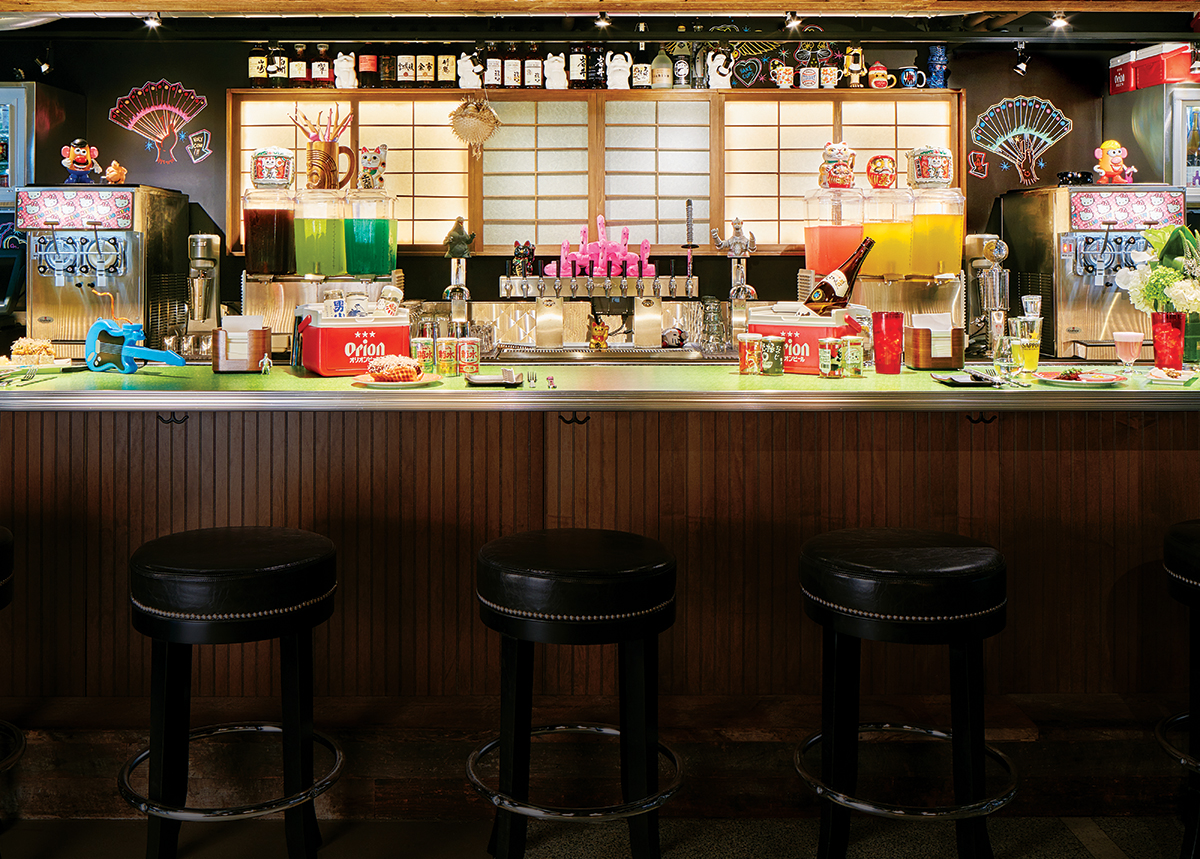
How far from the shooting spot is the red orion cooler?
9.21 feet

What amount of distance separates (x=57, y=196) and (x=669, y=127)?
3.35 meters

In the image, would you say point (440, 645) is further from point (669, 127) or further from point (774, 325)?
point (669, 127)

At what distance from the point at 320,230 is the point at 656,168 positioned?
3.23 metres

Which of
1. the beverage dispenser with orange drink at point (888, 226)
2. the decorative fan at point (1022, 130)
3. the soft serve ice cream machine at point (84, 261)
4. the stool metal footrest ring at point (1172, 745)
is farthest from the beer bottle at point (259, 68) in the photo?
the stool metal footrest ring at point (1172, 745)

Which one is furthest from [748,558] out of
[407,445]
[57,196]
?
[57,196]

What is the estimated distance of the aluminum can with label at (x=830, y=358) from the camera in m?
Result: 2.76

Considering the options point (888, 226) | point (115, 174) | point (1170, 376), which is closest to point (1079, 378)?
point (1170, 376)

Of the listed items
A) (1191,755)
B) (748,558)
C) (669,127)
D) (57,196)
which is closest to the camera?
(1191,755)

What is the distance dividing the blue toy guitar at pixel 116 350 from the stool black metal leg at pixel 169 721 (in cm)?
116

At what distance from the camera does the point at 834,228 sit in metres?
3.21

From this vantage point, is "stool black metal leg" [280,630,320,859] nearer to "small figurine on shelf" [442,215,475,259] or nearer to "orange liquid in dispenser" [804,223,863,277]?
"orange liquid in dispenser" [804,223,863,277]

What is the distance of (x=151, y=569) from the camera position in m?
1.84

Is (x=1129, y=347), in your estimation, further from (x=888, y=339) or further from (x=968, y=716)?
(x=968, y=716)

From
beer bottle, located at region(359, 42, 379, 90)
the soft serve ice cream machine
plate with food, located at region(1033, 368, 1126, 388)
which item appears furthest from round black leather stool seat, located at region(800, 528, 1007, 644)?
beer bottle, located at region(359, 42, 379, 90)
